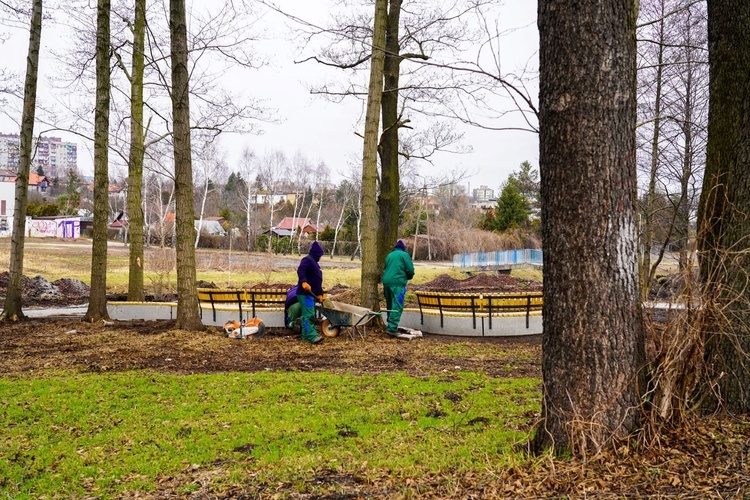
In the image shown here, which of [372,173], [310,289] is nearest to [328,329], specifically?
[310,289]

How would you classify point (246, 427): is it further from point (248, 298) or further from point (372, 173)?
point (248, 298)

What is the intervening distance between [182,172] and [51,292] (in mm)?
12366

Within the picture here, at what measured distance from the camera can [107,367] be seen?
8.43 metres

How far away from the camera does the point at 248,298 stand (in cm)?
1288

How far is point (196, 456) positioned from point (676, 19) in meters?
13.7

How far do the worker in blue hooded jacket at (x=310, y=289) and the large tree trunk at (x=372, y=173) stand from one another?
54.1 inches

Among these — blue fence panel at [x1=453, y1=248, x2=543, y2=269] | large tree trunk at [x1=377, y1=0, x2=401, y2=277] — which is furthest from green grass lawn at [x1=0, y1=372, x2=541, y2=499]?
blue fence panel at [x1=453, y1=248, x2=543, y2=269]

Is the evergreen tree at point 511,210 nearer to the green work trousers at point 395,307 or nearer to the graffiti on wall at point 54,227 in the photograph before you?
the graffiti on wall at point 54,227

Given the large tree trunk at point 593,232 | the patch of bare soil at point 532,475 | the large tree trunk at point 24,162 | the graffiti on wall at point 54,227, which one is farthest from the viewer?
the graffiti on wall at point 54,227

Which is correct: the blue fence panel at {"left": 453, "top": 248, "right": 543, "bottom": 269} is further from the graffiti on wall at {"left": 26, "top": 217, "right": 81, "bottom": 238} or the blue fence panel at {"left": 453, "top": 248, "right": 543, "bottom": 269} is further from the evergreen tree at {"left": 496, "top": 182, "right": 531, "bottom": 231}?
the graffiti on wall at {"left": 26, "top": 217, "right": 81, "bottom": 238}

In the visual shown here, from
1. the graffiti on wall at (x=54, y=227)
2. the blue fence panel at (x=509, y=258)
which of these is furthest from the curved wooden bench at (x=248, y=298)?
the graffiti on wall at (x=54, y=227)

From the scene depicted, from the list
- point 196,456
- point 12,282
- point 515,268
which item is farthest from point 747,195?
point 515,268

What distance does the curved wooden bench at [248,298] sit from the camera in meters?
12.8

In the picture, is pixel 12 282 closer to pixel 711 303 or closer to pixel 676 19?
pixel 711 303
